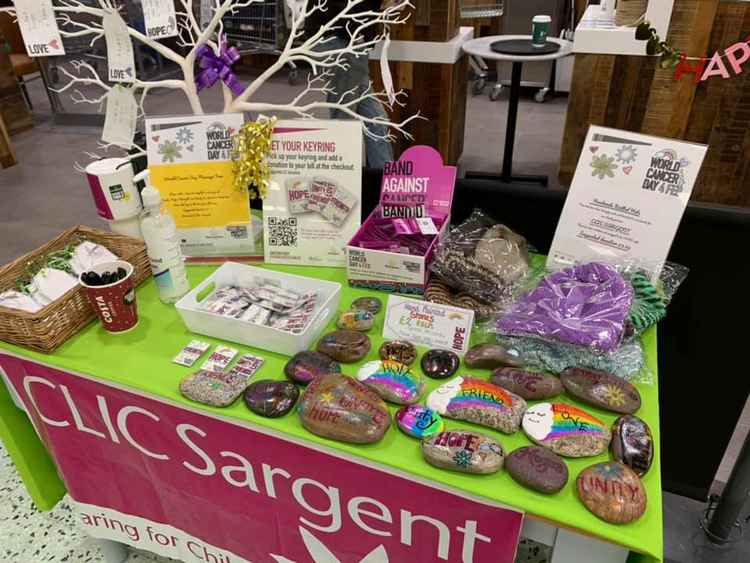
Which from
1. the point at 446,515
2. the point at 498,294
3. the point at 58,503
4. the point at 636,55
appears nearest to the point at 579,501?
the point at 446,515

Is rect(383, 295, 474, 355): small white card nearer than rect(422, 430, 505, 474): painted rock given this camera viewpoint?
No

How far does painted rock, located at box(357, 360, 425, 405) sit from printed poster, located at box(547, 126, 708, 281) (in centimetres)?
45

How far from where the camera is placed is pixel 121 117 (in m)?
1.21

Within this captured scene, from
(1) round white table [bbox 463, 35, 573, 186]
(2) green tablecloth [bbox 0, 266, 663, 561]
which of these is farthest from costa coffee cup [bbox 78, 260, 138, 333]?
(1) round white table [bbox 463, 35, 573, 186]

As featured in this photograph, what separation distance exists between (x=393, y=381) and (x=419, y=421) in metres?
0.08

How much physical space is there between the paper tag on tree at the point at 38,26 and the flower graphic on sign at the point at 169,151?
25 centimetres

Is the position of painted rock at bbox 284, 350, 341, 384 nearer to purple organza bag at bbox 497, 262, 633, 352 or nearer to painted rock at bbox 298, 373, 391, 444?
A: painted rock at bbox 298, 373, 391, 444

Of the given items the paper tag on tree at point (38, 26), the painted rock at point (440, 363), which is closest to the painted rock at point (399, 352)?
the painted rock at point (440, 363)

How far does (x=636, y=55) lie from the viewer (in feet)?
8.52

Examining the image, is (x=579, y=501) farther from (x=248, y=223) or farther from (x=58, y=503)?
(x=58, y=503)

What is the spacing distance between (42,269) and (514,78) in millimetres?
2712

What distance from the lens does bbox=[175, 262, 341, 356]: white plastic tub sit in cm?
99

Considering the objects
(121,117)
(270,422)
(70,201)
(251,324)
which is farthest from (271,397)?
(70,201)

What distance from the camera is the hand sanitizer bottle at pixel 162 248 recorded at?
1044mm
